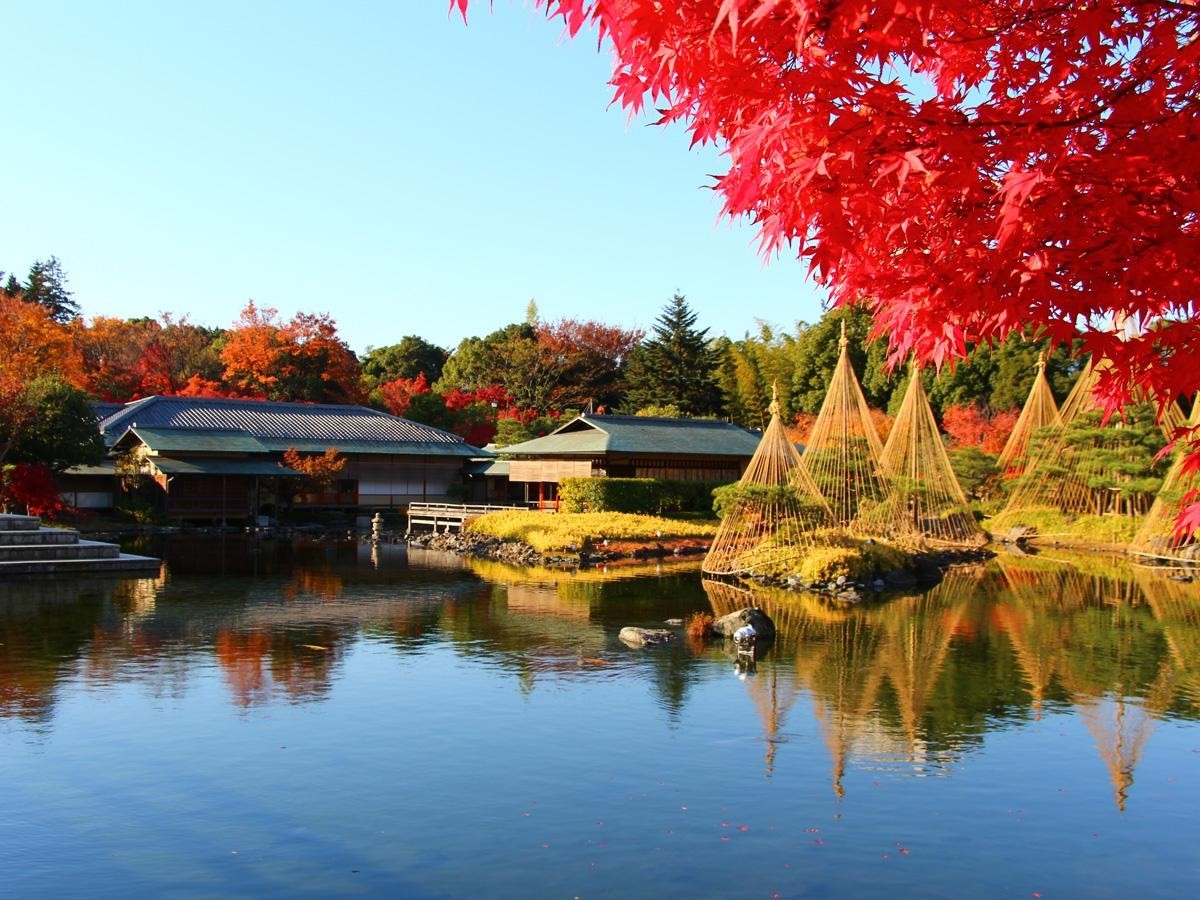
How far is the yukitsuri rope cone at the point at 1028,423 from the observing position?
31781 mm

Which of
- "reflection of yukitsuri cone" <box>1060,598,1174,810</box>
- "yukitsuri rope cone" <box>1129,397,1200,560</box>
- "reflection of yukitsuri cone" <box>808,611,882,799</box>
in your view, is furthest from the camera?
"yukitsuri rope cone" <box>1129,397,1200,560</box>

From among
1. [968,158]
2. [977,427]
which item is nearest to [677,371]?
[977,427]

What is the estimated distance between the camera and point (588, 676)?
12.0 m

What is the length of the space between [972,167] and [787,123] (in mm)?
811

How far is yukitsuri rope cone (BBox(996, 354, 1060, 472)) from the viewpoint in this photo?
104 ft

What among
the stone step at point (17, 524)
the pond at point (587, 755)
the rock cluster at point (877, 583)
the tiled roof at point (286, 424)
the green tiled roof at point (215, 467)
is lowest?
the pond at point (587, 755)

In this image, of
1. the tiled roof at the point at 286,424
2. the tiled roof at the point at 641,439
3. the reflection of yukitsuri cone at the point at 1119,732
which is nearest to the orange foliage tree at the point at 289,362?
the tiled roof at the point at 286,424

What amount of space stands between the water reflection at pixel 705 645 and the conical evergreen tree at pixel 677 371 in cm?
2699

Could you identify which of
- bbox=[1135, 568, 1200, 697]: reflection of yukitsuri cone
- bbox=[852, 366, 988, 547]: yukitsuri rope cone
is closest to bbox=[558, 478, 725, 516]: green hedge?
bbox=[852, 366, 988, 547]: yukitsuri rope cone

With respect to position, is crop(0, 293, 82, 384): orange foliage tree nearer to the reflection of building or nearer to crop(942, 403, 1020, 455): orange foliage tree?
the reflection of building

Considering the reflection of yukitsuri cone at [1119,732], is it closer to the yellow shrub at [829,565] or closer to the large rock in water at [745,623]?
the large rock in water at [745,623]

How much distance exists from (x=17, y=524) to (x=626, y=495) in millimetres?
16521

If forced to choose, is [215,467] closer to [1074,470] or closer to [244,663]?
[244,663]

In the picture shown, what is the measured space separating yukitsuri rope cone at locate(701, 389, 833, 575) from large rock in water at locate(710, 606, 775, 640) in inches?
246
